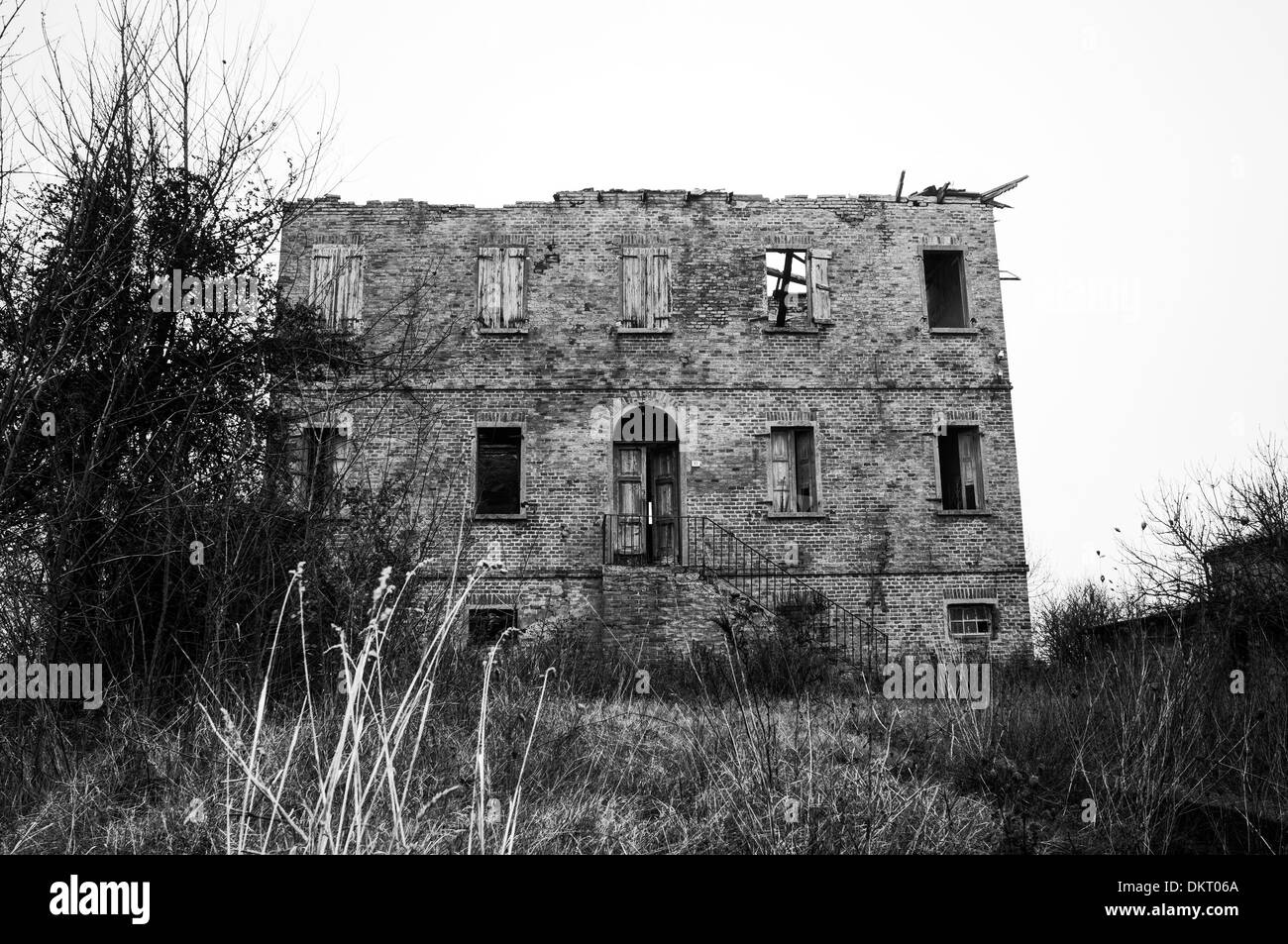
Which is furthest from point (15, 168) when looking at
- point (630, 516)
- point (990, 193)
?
point (990, 193)

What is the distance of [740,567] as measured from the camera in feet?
53.1

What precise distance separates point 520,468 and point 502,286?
3485mm

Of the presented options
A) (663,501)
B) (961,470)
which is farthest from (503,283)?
(961,470)

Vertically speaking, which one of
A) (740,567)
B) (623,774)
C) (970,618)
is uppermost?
(740,567)

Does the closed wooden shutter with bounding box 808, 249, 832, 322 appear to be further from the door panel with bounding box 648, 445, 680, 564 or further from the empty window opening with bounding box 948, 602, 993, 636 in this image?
the empty window opening with bounding box 948, 602, 993, 636

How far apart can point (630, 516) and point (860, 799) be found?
1218 cm

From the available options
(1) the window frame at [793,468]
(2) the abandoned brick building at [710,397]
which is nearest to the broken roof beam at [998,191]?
(2) the abandoned brick building at [710,397]

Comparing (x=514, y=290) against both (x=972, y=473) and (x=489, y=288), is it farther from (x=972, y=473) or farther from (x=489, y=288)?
(x=972, y=473)

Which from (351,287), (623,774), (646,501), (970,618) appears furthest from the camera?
(351,287)

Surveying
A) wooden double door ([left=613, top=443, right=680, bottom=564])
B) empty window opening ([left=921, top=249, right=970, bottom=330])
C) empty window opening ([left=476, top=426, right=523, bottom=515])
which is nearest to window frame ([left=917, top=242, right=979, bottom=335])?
empty window opening ([left=921, top=249, right=970, bottom=330])

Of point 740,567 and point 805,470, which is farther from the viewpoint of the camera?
point 805,470

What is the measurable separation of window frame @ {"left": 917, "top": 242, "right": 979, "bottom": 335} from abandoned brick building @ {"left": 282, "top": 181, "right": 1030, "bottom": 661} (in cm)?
5

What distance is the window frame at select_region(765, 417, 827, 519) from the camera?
54.2 feet

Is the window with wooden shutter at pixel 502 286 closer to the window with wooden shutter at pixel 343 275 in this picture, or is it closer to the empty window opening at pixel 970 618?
the window with wooden shutter at pixel 343 275
